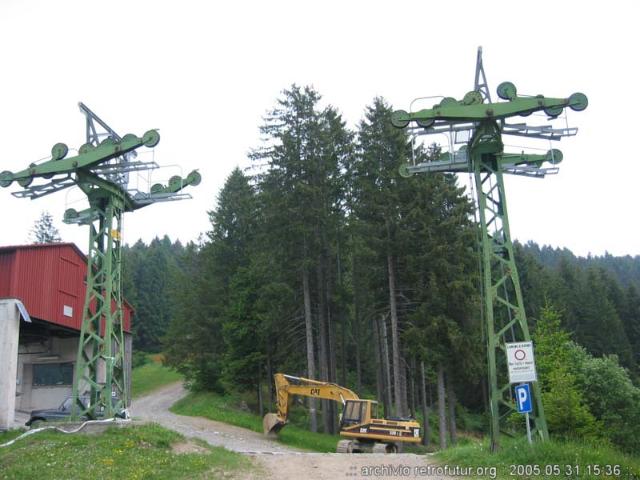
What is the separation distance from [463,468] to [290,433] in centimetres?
1543

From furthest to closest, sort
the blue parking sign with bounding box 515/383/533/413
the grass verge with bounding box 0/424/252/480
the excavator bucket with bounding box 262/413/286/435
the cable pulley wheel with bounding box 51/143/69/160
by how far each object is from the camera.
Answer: the excavator bucket with bounding box 262/413/286/435, the cable pulley wheel with bounding box 51/143/69/160, the blue parking sign with bounding box 515/383/533/413, the grass verge with bounding box 0/424/252/480

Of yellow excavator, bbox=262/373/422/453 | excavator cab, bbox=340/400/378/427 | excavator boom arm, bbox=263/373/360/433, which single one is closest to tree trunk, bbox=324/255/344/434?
excavator boom arm, bbox=263/373/360/433

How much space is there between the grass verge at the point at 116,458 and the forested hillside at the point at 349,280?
43.3ft

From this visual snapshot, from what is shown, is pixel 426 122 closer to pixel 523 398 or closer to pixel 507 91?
pixel 507 91

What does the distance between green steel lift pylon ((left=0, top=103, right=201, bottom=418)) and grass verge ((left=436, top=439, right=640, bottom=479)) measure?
36.7ft

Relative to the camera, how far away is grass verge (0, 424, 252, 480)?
12.9 m

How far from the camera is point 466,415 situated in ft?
160

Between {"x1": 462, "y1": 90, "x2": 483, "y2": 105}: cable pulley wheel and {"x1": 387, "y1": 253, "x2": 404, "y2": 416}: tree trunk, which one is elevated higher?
{"x1": 462, "y1": 90, "x2": 483, "y2": 105}: cable pulley wheel

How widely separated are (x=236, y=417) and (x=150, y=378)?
91.9 feet

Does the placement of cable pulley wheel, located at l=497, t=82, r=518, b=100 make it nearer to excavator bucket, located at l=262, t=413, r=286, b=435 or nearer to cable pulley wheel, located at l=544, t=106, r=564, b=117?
cable pulley wheel, located at l=544, t=106, r=564, b=117

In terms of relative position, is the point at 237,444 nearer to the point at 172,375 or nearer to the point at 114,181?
the point at 114,181

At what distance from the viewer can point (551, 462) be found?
12.4m

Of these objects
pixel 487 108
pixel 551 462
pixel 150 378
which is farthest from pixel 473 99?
pixel 150 378

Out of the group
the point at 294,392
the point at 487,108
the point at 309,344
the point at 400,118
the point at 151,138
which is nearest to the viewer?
the point at 487,108
